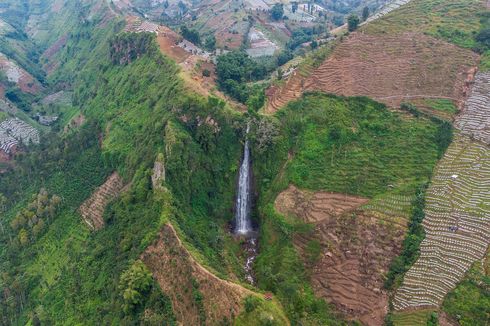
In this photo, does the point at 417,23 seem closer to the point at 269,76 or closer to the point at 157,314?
the point at 269,76

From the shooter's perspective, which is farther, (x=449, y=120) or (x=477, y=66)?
(x=477, y=66)

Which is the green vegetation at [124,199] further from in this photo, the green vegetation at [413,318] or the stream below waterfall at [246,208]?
the green vegetation at [413,318]

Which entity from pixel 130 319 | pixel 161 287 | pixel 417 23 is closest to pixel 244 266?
pixel 161 287

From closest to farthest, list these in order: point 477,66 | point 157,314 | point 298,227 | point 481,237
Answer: point 157,314
point 481,237
point 298,227
point 477,66

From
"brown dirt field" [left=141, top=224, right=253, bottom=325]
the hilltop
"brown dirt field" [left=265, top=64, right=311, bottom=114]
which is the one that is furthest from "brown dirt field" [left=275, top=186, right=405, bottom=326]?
"brown dirt field" [left=265, top=64, right=311, bottom=114]

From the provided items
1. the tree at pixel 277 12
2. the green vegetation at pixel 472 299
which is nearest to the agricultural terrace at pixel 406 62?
the green vegetation at pixel 472 299

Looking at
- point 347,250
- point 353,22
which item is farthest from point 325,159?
point 353,22
